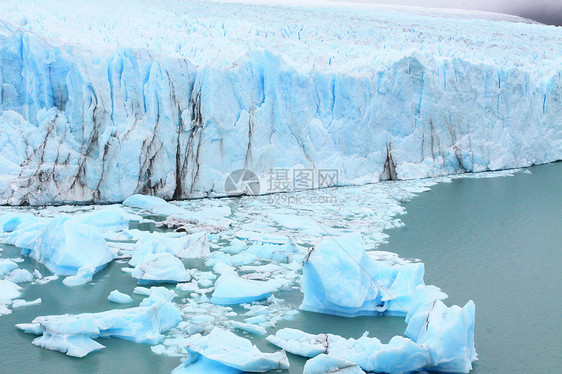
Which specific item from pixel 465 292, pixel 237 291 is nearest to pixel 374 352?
pixel 237 291

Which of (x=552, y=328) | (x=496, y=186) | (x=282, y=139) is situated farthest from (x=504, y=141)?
(x=552, y=328)

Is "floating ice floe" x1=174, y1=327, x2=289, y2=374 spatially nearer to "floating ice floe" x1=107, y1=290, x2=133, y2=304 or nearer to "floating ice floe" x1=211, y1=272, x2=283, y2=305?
"floating ice floe" x1=211, y1=272, x2=283, y2=305

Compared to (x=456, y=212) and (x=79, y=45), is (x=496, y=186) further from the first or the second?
(x=79, y=45)

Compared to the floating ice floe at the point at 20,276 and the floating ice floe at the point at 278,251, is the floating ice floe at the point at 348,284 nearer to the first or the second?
the floating ice floe at the point at 278,251

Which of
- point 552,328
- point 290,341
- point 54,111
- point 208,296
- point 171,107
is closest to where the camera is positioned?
point 290,341

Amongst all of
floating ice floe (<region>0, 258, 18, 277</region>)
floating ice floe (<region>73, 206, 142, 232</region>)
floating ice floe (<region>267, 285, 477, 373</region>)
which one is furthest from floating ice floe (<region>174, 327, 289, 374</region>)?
floating ice floe (<region>73, 206, 142, 232</region>)

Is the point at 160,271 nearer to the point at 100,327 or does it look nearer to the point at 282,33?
the point at 100,327
